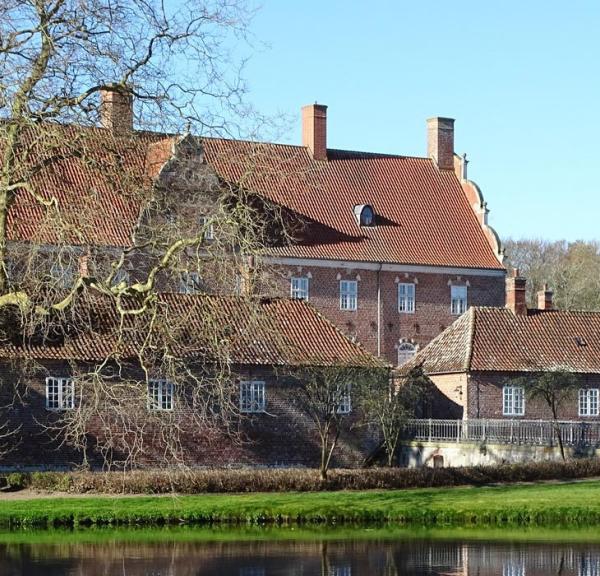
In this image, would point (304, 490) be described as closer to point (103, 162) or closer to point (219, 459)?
point (219, 459)

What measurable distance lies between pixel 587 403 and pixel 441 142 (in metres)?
15.0

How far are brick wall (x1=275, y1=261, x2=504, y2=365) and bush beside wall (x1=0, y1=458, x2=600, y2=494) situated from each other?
16729 mm

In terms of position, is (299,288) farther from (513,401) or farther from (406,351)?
(513,401)

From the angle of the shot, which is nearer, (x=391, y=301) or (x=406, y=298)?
(x=391, y=301)

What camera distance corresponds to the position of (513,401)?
44.0m

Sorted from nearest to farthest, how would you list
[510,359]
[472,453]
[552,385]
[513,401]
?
[472,453]
[552,385]
[513,401]
[510,359]

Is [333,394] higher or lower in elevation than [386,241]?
lower

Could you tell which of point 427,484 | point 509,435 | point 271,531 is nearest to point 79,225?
point 271,531

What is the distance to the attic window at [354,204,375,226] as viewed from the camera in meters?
51.7

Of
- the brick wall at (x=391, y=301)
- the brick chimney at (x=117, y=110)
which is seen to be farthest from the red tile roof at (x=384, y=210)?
the brick chimney at (x=117, y=110)

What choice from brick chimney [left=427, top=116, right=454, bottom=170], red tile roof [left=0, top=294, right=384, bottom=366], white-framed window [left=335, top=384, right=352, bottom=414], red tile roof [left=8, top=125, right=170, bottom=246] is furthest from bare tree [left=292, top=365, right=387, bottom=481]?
brick chimney [left=427, top=116, right=454, bottom=170]

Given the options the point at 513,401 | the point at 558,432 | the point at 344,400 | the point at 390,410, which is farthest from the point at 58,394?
the point at 513,401

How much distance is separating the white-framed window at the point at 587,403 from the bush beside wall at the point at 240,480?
38.3ft

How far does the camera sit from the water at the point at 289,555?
21.6m
